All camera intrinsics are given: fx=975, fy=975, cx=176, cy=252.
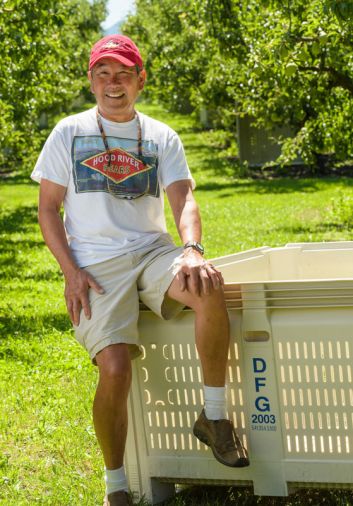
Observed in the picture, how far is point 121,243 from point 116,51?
0.83m

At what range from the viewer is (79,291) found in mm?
3957

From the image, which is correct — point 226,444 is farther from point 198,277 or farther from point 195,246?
point 195,246

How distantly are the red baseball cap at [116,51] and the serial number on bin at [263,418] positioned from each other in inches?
63.0

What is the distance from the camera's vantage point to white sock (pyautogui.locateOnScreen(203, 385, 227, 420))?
373cm

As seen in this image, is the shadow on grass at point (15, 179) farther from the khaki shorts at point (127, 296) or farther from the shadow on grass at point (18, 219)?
the khaki shorts at point (127, 296)

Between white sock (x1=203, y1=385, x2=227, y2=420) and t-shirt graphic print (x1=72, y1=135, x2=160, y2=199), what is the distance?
936 mm

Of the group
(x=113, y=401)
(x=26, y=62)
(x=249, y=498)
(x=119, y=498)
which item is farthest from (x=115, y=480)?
(x=26, y=62)

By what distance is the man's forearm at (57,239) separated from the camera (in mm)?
4039

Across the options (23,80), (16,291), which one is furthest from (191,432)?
(23,80)

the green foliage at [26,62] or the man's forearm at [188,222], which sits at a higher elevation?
the green foliage at [26,62]

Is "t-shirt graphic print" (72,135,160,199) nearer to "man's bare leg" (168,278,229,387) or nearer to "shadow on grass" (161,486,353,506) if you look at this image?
"man's bare leg" (168,278,229,387)

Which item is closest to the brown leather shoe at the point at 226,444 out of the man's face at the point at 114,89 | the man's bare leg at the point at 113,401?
the man's bare leg at the point at 113,401

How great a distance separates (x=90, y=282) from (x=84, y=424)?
1.47m

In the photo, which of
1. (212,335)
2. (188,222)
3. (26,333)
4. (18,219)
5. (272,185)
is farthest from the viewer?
(272,185)
